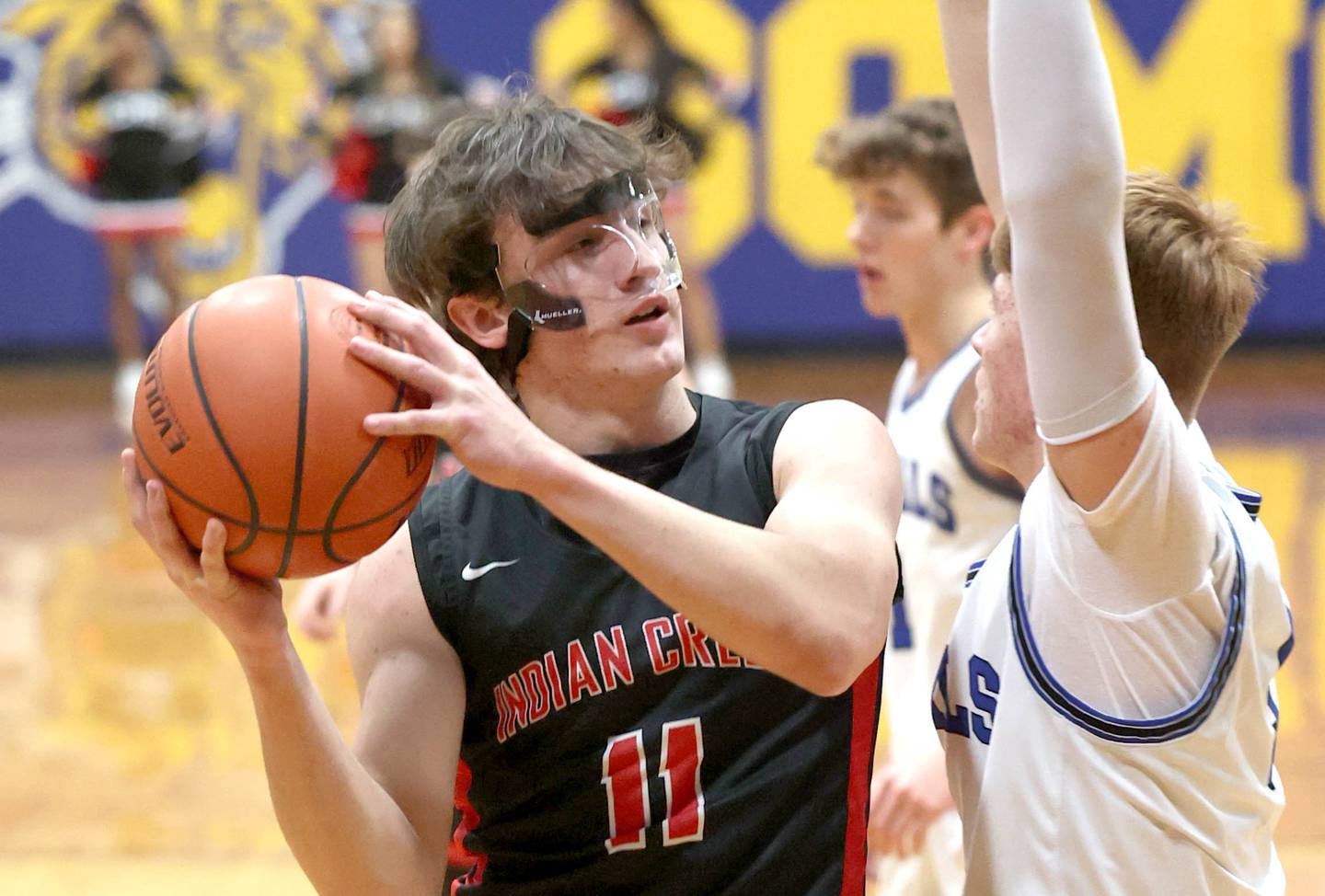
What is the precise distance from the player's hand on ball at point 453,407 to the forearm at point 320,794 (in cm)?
42

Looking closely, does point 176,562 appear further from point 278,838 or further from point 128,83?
point 128,83

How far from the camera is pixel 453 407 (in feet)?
5.77

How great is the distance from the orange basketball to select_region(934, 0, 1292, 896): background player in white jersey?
2.43ft

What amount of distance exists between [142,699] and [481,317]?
12.9 feet

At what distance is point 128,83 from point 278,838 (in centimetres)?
802

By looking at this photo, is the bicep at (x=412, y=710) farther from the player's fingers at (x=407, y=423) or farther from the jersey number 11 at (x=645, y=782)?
the player's fingers at (x=407, y=423)

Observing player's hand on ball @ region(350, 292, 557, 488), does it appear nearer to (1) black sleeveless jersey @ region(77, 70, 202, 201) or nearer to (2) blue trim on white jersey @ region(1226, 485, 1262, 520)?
(2) blue trim on white jersey @ region(1226, 485, 1262, 520)

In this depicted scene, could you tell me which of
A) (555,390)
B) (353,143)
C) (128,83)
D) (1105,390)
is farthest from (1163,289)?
(128,83)

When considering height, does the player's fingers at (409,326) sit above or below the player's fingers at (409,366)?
above

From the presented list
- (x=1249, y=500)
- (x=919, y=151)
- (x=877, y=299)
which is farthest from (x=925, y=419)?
(x=1249, y=500)

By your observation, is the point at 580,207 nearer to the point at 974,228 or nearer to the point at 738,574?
the point at 738,574

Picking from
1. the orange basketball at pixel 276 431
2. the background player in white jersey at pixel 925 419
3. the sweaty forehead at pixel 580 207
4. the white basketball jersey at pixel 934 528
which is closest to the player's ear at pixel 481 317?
the sweaty forehead at pixel 580 207

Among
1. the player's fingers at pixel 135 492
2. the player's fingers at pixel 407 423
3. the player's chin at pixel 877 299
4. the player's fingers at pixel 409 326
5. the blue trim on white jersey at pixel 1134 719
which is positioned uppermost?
the player's fingers at pixel 409 326

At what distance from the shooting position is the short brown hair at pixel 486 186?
2199mm
